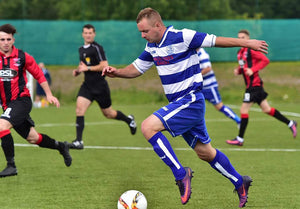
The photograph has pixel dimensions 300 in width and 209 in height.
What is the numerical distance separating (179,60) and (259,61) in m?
5.50

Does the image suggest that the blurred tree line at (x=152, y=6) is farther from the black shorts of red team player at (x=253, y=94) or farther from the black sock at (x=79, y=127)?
the black sock at (x=79, y=127)

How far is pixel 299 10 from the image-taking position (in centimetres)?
2169

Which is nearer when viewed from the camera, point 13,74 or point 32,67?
point 13,74

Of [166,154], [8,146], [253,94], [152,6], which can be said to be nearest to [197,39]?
[166,154]

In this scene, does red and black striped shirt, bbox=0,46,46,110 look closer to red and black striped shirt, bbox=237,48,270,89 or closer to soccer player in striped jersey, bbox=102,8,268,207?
soccer player in striped jersey, bbox=102,8,268,207

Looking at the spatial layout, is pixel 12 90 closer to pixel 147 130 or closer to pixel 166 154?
pixel 147 130

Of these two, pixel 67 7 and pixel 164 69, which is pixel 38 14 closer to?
pixel 67 7

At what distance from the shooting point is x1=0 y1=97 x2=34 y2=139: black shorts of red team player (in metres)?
7.53

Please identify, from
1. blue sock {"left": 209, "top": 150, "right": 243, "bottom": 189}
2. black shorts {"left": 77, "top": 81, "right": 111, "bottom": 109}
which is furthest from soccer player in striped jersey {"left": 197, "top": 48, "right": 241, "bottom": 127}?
blue sock {"left": 209, "top": 150, "right": 243, "bottom": 189}

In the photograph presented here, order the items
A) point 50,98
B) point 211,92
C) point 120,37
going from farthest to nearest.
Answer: point 120,37
point 211,92
point 50,98

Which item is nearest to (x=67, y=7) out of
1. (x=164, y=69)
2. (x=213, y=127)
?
(x=213, y=127)

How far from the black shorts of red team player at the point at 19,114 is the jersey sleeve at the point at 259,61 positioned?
188 inches

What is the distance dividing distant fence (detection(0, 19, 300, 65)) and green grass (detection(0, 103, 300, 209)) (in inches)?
331

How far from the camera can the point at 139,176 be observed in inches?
309
